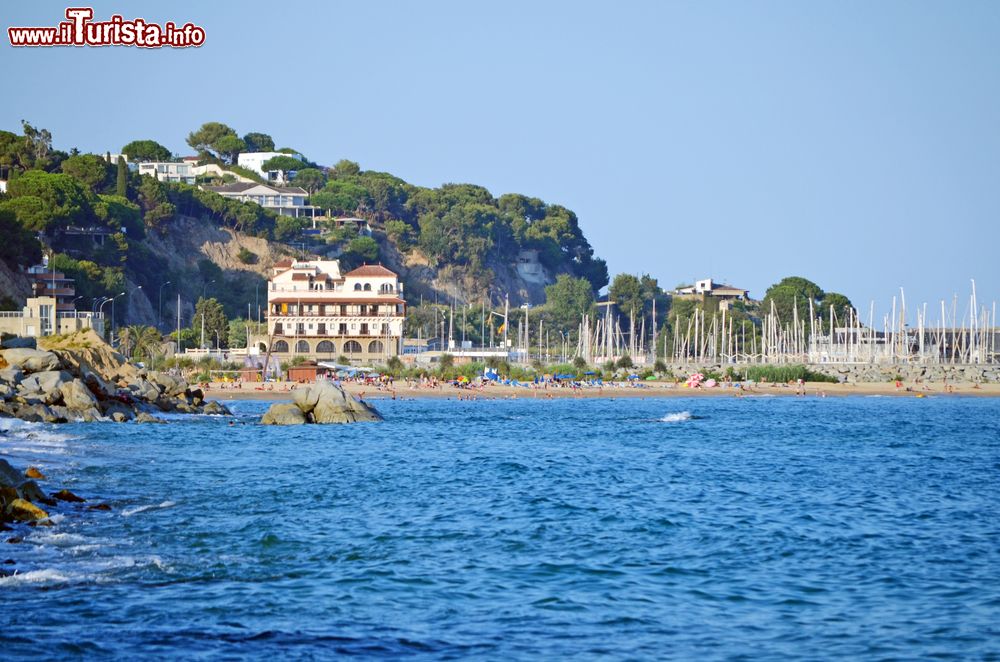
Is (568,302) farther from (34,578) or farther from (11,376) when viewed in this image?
(34,578)

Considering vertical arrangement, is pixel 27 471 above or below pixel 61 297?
below

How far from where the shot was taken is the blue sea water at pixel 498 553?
13.7m

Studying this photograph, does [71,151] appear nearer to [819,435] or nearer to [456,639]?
[819,435]

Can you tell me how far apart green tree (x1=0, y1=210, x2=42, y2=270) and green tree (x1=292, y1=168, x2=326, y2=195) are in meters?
81.1

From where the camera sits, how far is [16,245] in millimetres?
82812

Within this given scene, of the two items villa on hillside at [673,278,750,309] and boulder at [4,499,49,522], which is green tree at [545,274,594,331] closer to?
villa on hillside at [673,278,750,309]

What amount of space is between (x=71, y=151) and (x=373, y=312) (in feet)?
146

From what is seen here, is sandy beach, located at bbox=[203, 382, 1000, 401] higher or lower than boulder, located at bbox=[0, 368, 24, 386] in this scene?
lower

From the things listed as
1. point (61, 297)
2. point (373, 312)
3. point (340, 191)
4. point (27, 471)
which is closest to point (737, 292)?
point (340, 191)

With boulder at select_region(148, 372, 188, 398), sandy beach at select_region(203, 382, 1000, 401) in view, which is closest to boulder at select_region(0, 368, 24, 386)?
boulder at select_region(148, 372, 188, 398)

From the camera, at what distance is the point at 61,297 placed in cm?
8738

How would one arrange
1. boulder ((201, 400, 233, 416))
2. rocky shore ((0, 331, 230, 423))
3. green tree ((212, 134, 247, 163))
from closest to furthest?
rocky shore ((0, 331, 230, 423)) < boulder ((201, 400, 233, 416)) < green tree ((212, 134, 247, 163))

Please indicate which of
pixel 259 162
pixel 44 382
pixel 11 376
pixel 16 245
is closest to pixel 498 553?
pixel 11 376

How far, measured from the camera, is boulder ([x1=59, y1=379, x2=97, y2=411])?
4494 cm
